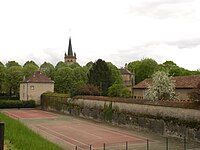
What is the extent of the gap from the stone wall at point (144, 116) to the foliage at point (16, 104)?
764 inches

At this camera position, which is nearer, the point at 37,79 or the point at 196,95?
the point at 196,95

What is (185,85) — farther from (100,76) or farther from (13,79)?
(13,79)

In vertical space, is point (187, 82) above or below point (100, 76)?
below

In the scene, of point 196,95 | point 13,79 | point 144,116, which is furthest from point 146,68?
point 196,95

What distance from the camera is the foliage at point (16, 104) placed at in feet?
222

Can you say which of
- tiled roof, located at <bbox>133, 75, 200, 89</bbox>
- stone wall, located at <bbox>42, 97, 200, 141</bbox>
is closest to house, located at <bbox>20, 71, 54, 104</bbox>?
stone wall, located at <bbox>42, 97, 200, 141</bbox>

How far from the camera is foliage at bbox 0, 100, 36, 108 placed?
222 ft

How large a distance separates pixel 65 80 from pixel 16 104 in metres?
17.7

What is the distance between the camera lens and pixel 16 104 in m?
68.9

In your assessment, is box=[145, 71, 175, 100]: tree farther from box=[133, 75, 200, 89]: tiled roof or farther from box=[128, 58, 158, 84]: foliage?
box=[128, 58, 158, 84]: foliage

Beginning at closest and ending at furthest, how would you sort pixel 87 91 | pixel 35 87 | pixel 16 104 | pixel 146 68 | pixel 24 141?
1. pixel 24 141
2. pixel 87 91
3. pixel 16 104
4. pixel 35 87
5. pixel 146 68

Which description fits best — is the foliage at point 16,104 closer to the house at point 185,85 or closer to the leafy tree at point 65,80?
the leafy tree at point 65,80

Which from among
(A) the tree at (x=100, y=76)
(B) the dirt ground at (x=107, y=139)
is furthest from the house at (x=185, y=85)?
(A) the tree at (x=100, y=76)

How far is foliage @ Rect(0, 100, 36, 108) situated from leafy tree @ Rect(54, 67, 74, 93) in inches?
527
